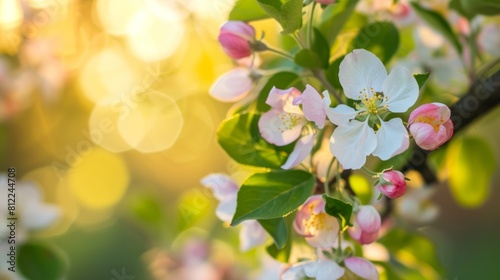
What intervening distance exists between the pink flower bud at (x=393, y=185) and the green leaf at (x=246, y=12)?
0.66ft

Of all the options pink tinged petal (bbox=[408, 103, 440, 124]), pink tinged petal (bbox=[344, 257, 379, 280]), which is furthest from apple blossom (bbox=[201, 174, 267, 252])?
pink tinged petal (bbox=[408, 103, 440, 124])

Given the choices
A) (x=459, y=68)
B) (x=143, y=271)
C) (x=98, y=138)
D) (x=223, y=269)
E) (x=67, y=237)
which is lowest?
(x=143, y=271)

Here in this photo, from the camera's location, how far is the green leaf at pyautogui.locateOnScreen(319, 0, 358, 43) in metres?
0.67

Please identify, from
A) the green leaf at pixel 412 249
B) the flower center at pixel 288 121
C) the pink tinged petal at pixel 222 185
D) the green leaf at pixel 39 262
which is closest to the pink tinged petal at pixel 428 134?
the flower center at pixel 288 121

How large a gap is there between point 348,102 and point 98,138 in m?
1.04

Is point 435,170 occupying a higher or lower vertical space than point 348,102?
lower

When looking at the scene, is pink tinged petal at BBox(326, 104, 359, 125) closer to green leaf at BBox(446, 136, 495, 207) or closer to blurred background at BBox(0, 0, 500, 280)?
blurred background at BBox(0, 0, 500, 280)

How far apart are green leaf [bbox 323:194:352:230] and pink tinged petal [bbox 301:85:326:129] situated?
0.06 m

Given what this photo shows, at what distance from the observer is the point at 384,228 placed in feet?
2.87

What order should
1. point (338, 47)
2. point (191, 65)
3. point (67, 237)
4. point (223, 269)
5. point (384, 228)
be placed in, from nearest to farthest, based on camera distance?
point (338, 47), point (384, 228), point (223, 269), point (191, 65), point (67, 237)

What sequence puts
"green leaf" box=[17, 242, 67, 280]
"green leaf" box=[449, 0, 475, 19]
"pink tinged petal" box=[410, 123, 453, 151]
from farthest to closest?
"green leaf" box=[17, 242, 67, 280], "green leaf" box=[449, 0, 475, 19], "pink tinged petal" box=[410, 123, 453, 151]

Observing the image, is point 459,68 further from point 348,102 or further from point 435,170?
point 348,102

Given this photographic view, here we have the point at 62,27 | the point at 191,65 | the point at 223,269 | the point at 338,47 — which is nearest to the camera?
the point at 338,47

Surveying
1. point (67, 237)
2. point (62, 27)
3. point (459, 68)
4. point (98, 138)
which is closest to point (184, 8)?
point (62, 27)
